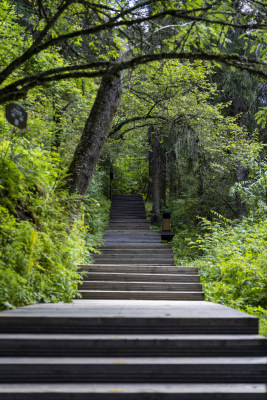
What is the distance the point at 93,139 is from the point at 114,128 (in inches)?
229

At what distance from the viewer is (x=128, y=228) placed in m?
13.9

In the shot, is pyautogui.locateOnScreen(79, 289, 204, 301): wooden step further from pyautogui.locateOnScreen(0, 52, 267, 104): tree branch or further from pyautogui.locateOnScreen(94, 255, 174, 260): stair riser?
pyautogui.locateOnScreen(0, 52, 267, 104): tree branch

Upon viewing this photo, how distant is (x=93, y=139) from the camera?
22.7 feet

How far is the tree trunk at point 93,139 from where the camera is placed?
681cm

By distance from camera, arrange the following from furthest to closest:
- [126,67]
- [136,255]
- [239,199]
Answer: [239,199] → [136,255] → [126,67]
